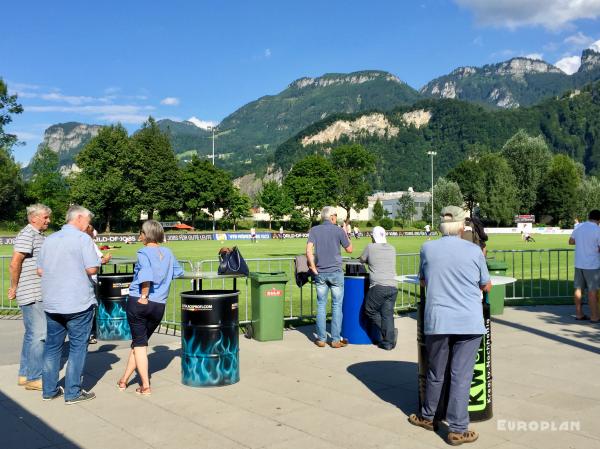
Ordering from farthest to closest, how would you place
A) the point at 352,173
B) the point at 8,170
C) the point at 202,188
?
the point at 352,173
the point at 202,188
the point at 8,170

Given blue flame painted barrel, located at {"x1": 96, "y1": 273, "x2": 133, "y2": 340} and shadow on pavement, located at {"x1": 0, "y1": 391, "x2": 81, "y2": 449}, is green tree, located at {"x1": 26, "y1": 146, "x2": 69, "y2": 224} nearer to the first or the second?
blue flame painted barrel, located at {"x1": 96, "y1": 273, "x2": 133, "y2": 340}

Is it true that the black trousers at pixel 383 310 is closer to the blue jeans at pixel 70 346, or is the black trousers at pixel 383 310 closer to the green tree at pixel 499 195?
the blue jeans at pixel 70 346

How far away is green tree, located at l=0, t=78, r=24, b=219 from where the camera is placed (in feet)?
212

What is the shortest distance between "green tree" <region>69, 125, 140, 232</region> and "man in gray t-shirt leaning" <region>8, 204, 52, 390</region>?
2834 inches

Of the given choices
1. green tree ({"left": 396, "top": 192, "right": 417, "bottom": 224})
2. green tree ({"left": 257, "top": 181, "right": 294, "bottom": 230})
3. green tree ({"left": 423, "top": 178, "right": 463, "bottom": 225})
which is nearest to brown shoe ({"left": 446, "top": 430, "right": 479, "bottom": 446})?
green tree ({"left": 257, "top": 181, "right": 294, "bottom": 230})

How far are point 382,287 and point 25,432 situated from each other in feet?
17.3

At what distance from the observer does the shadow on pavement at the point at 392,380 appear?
247 inches

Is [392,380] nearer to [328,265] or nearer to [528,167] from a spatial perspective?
[328,265]

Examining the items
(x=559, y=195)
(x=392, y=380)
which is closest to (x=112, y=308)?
(x=392, y=380)

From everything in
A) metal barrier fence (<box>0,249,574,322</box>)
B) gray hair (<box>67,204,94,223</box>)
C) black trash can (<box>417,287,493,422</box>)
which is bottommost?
metal barrier fence (<box>0,249,574,322</box>)

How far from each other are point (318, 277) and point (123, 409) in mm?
3748

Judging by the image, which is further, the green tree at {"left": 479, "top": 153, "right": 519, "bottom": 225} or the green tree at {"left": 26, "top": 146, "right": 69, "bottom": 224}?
the green tree at {"left": 479, "top": 153, "right": 519, "bottom": 225}

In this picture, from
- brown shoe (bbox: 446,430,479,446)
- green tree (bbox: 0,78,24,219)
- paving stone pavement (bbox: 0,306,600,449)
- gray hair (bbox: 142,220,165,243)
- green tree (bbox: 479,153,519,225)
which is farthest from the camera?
green tree (bbox: 479,153,519,225)

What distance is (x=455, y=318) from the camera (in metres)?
5.00
